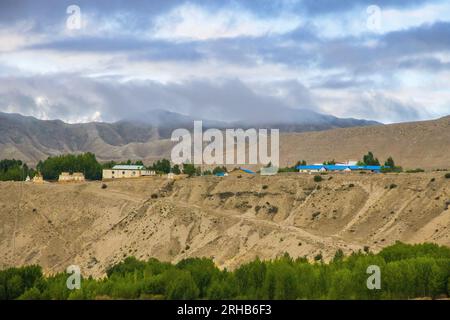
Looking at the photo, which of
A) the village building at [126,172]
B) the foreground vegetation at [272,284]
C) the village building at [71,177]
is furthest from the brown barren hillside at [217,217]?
the foreground vegetation at [272,284]

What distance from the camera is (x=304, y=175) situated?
405 ft

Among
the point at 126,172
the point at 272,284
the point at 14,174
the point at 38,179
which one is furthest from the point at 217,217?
the point at 272,284

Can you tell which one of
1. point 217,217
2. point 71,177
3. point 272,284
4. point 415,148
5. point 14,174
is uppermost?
point 415,148

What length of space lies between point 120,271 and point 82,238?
40031 millimetres

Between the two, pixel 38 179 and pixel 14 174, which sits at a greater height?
pixel 14 174

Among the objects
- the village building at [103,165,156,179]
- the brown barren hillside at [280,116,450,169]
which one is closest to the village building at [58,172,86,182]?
the village building at [103,165,156,179]

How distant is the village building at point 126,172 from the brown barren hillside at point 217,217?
12967 mm

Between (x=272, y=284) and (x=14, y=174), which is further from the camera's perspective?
(x=14, y=174)

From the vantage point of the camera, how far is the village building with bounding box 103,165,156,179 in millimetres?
143125

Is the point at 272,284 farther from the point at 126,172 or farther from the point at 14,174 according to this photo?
the point at 14,174

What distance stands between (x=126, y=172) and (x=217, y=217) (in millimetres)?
36637

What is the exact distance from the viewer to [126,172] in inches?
5659

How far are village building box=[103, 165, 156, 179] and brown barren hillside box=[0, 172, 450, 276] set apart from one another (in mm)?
12967

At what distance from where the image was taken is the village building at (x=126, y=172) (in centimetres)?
14312
